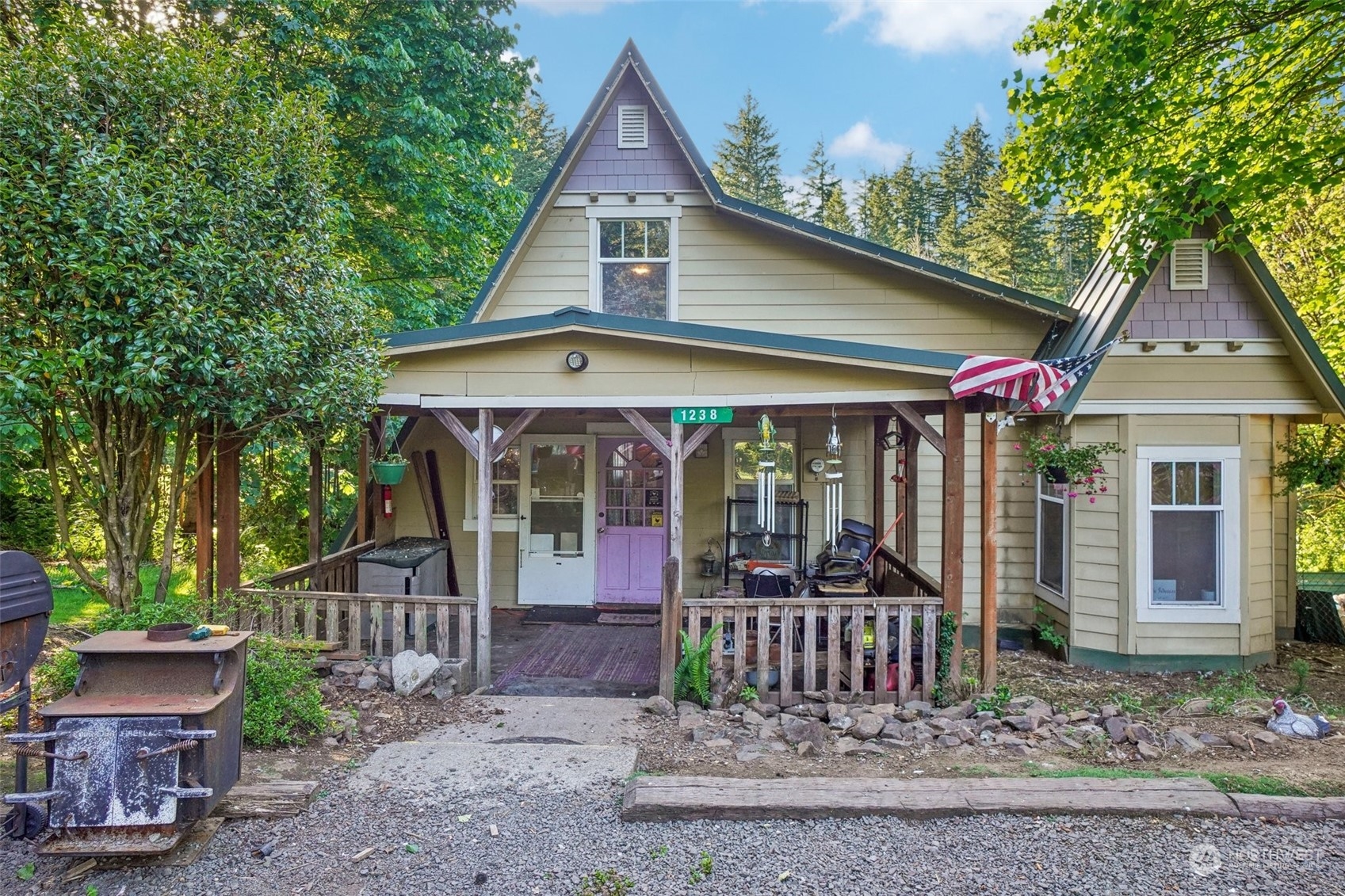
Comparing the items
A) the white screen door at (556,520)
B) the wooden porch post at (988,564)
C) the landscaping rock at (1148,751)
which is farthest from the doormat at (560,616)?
the landscaping rock at (1148,751)

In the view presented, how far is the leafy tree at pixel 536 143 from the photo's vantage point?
84.4ft

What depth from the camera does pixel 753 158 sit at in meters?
30.8

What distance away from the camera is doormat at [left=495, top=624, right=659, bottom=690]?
225 inches

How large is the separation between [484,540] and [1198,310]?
22.0 ft

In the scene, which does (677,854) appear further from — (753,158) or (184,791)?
(753,158)

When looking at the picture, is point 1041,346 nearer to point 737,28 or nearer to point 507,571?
point 507,571

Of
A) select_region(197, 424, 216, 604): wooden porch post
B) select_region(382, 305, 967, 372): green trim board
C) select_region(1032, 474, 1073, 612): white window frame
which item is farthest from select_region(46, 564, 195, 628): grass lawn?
select_region(1032, 474, 1073, 612): white window frame

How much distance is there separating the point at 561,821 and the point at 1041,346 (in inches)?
264

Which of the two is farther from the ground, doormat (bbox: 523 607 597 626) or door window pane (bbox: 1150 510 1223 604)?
door window pane (bbox: 1150 510 1223 604)

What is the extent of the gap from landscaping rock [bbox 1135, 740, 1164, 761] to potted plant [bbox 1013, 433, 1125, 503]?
2503 millimetres

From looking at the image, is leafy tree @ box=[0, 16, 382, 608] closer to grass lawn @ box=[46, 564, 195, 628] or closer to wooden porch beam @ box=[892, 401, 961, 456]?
grass lawn @ box=[46, 564, 195, 628]

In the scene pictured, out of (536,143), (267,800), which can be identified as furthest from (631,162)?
(536,143)

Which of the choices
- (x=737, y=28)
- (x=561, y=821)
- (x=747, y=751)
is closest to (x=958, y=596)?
(x=747, y=751)

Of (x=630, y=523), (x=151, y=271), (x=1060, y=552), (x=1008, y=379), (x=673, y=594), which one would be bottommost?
(x=673, y=594)
